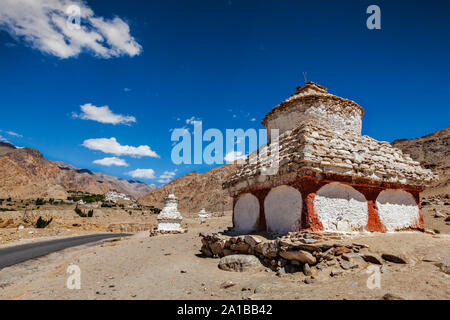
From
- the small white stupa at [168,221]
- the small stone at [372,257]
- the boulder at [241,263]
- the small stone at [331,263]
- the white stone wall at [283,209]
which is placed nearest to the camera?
the small stone at [372,257]

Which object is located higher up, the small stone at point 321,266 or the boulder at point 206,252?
the small stone at point 321,266

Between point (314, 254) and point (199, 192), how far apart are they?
361 ft

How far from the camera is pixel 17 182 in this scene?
3516 inches

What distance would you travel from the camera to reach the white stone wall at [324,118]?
10.5 meters

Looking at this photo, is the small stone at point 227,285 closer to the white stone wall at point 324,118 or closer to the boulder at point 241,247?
the boulder at point 241,247

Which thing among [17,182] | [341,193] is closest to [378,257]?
[341,193]

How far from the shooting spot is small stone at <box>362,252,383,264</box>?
219 inches

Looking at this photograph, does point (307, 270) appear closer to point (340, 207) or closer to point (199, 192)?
point (340, 207)

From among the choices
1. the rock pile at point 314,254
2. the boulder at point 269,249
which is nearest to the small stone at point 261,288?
the rock pile at point 314,254

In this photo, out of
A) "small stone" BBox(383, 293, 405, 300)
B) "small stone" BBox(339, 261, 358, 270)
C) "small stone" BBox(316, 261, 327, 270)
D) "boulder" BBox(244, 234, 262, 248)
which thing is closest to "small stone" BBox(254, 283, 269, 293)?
"small stone" BBox(316, 261, 327, 270)

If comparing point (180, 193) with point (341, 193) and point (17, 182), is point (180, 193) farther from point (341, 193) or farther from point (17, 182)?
point (341, 193)

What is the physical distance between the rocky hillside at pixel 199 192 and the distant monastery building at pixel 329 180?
7727 cm

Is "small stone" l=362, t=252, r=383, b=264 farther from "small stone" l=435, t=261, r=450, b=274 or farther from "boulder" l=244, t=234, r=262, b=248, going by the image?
"boulder" l=244, t=234, r=262, b=248
